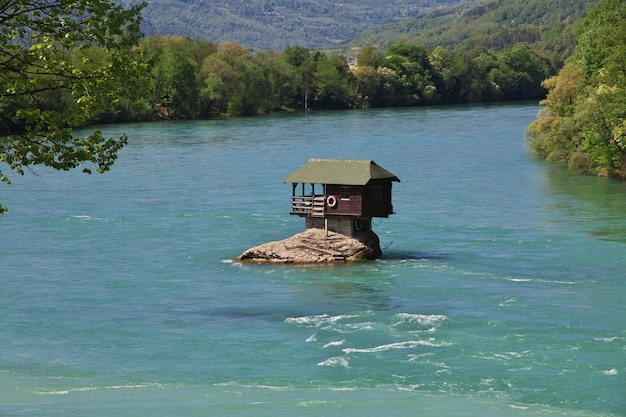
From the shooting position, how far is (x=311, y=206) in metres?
54.5

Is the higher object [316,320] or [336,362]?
[316,320]

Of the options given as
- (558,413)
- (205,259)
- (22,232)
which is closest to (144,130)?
(22,232)

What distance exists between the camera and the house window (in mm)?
54531

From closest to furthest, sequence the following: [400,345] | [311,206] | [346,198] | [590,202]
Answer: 1. [400,345]
2. [346,198]
3. [311,206]
4. [590,202]

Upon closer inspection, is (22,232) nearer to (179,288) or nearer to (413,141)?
(179,288)

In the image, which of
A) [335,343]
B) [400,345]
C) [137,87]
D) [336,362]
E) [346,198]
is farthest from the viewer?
[346,198]

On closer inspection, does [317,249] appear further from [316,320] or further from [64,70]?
[64,70]

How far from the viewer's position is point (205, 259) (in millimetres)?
56000

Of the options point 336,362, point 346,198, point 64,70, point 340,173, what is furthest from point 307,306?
point 64,70

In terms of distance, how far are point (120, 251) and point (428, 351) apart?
24.9m

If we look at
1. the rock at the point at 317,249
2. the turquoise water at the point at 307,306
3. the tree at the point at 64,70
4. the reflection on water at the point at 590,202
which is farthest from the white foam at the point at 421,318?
the tree at the point at 64,70

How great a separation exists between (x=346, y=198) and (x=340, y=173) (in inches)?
59.1

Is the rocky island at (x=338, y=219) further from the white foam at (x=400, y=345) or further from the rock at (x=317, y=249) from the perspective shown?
the white foam at (x=400, y=345)

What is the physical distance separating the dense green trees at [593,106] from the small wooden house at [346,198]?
1388 inches
